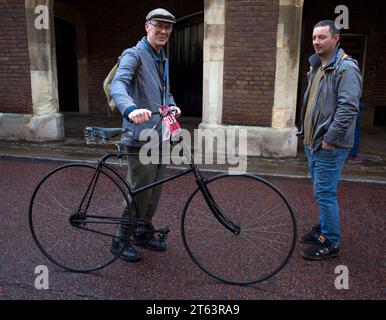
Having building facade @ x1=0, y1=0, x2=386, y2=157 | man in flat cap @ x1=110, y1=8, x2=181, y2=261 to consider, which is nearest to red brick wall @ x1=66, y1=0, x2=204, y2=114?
building facade @ x1=0, y1=0, x2=386, y2=157

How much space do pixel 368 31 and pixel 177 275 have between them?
9171 millimetres

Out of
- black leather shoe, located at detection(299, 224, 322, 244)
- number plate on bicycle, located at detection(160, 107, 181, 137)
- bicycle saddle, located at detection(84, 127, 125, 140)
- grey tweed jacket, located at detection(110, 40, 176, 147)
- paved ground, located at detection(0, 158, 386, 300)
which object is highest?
grey tweed jacket, located at detection(110, 40, 176, 147)

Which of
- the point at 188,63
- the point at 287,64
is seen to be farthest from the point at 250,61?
the point at 188,63

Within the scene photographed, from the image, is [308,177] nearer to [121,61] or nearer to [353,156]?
[353,156]

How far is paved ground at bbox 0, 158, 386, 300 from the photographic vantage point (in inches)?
123

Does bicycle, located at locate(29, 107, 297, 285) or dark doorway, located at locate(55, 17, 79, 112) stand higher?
dark doorway, located at locate(55, 17, 79, 112)

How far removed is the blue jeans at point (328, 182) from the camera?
3.54 m

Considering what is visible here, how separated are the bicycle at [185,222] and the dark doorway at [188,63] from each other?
8255 mm

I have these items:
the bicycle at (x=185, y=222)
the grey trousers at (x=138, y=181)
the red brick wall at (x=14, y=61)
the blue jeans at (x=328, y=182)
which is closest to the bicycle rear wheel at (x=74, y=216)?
the bicycle at (x=185, y=222)

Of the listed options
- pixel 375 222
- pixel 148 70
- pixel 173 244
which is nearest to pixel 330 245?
pixel 375 222

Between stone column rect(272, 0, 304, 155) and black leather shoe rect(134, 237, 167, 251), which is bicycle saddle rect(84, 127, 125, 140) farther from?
stone column rect(272, 0, 304, 155)

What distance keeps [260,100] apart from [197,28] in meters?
4.78

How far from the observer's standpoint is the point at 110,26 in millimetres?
11711

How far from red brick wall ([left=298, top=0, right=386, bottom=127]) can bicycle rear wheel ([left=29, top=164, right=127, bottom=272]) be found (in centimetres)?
819
